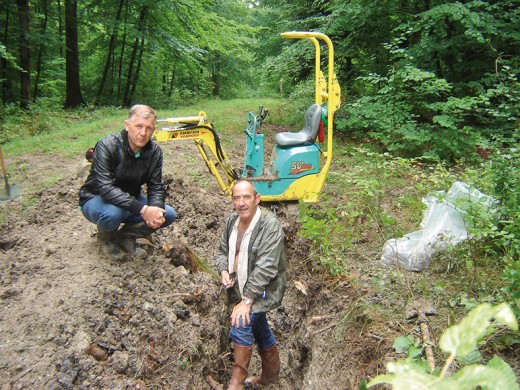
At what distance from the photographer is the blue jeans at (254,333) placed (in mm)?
3223

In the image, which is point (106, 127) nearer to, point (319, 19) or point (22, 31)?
point (22, 31)

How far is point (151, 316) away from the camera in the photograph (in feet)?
→ 10.6

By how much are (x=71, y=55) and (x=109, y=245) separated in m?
12.6

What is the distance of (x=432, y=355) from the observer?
7.64 feet

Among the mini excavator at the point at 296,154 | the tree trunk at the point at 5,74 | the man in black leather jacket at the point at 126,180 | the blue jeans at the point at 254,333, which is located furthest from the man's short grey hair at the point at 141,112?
the tree trunk at the point at 5,74

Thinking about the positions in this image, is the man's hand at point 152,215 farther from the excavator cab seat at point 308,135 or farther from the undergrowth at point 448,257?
the excavator cab seat at point 308,135

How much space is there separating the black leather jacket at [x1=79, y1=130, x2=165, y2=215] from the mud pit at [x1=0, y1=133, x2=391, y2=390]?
664mm

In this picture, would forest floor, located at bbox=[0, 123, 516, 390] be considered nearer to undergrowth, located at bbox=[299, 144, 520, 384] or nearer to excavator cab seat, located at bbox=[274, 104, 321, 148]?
undergrowth, located at bbox=[299, 144, 520, 384]

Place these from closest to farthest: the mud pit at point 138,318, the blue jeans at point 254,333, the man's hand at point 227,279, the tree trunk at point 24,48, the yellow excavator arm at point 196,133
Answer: the mud pit at point 138,318 < the blue jeans at point 254,333 < the man's hand at point 227,279 < the yellow excavator arm at point 196,133 < the tree trunk at point 24,48

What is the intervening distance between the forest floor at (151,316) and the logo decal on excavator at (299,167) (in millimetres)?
1074

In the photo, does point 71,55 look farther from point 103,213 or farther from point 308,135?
point 103,213

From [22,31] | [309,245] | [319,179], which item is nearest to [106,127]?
[22,31]

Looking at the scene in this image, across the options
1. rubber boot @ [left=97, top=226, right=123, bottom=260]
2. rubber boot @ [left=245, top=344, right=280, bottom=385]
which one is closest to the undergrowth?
rubber boot @ [left=245, top=344, right=280, bottom=385]

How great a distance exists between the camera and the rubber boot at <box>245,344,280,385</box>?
3.63 meters
